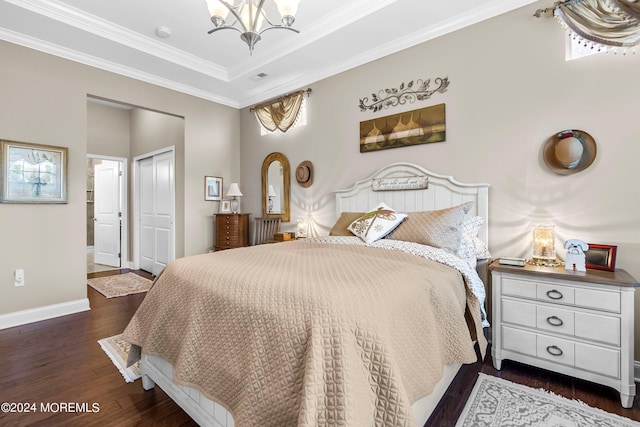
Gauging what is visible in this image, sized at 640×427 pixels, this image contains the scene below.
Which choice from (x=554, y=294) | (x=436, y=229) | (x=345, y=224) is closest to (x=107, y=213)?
(x=345, y=224)

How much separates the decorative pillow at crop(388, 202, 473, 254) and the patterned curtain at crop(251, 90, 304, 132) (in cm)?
229

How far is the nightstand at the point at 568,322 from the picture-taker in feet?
5.63

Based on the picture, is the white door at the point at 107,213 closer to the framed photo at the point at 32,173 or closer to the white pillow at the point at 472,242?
the framed photo at the point at 32,173

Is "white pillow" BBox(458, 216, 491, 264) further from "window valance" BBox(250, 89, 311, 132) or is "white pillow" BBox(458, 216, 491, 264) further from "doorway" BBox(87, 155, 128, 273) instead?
"doorway" BBox(87, 155, 128, 273)

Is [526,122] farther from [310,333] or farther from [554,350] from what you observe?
[310,333]

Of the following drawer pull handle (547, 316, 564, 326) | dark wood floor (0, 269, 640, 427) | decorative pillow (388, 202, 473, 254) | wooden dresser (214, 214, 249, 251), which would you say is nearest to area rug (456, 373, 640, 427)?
dark wood floor (0, 269, 640, 427)

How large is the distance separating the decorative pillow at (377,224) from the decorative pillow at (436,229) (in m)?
0.06

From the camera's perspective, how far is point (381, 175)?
3.16 meters

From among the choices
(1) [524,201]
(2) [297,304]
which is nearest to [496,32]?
(1) [524,201]

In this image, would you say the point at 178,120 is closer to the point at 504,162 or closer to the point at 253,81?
the point at 253,81

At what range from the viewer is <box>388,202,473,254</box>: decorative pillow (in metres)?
2.21

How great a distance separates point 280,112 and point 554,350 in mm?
3776

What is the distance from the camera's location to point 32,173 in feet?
10.1

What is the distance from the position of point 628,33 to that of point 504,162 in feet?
3.37
